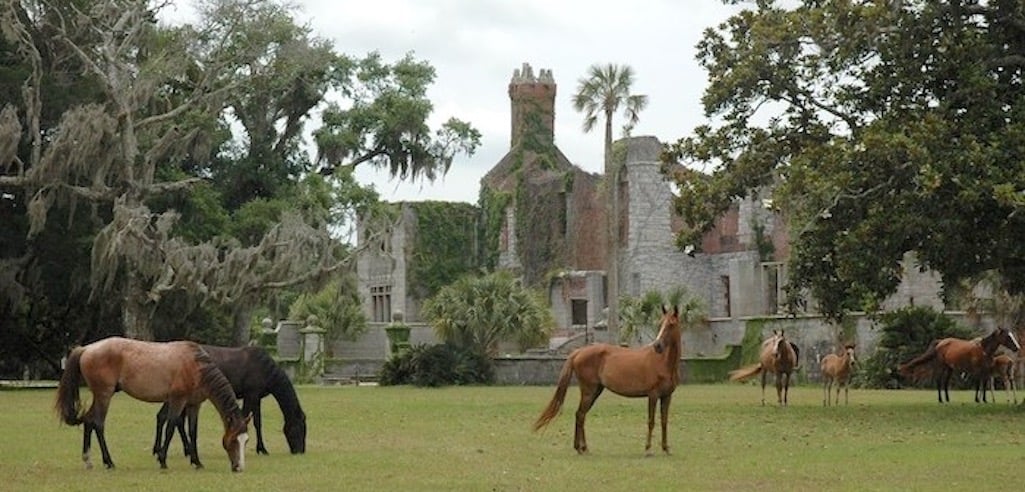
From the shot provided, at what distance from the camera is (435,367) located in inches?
1718

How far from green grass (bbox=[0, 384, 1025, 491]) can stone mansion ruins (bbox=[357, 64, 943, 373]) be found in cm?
2156

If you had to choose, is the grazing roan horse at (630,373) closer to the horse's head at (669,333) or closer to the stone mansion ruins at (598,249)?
the horse's head at (669,333)

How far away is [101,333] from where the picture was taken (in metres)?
44.2

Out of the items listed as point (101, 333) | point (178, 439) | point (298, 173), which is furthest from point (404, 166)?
point (178, 439)

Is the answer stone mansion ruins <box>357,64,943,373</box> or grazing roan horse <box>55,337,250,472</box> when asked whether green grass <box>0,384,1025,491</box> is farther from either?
stone mansion ruins <box>357,64,943,373</box>

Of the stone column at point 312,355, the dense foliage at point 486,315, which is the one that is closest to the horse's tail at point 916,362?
the dense foliage at point 486,315

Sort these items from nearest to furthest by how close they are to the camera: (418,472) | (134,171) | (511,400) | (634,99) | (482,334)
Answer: (418,472)
(511,400)
(134,171)
(482,334)
(634,99)

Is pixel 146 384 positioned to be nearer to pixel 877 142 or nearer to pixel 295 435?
pixel 295 435

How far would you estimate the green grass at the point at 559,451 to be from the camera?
1397 centimetres

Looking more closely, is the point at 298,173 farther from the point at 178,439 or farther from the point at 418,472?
the point at 418,472

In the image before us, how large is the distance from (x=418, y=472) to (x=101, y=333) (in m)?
31.0

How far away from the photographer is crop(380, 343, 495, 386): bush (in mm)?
43531

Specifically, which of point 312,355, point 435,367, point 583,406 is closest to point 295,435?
point 583,406

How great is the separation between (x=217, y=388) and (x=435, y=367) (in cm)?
2840
